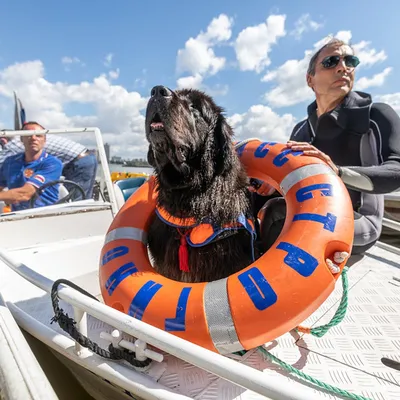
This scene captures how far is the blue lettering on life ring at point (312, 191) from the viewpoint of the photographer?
4.92 ft

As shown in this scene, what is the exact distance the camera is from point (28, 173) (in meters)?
2.86

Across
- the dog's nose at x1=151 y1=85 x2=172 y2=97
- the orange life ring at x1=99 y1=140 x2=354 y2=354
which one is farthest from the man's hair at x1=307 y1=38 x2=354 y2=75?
the dog's nose at x1=151 y1=85 x2=172 y2=97

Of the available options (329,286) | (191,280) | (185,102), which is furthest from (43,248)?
(329,286)

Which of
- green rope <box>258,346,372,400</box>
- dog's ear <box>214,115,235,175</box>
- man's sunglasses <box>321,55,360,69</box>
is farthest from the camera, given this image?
man's sunglasses <box>321,55,360,69</box>

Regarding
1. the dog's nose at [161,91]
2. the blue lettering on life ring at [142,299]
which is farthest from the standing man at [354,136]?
the dog's nose at [161,91]

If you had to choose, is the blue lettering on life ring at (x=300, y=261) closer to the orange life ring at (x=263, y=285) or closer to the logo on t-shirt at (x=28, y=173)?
the orange life ring at (x=263, y=285)

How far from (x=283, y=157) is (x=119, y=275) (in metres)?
1.11

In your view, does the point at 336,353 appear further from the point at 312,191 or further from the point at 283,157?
the point at 283,157

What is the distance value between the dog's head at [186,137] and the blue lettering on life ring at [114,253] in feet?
1.41

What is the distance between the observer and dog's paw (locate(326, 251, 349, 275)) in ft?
4.35

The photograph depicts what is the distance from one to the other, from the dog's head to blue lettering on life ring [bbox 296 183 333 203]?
39cm

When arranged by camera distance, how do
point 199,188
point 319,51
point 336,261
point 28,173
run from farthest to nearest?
point 28,173, point 319,51, point 199,188, point 336,261

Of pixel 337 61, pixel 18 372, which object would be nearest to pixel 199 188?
pixel 18 372

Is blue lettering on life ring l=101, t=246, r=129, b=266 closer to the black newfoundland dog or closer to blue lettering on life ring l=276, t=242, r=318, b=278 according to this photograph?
the black newfoundland dog
